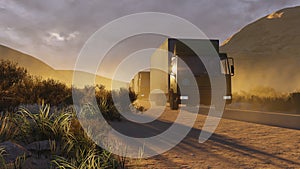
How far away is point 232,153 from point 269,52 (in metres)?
61.4

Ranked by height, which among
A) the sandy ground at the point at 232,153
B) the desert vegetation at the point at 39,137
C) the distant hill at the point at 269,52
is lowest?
the sandy ground at the point at 232,153

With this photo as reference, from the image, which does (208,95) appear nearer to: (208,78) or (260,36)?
(208,78)

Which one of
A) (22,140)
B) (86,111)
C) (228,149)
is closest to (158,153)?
(228,149)

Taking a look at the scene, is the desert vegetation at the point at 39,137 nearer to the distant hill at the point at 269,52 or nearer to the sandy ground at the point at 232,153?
the sandy ground at the point at 232,153

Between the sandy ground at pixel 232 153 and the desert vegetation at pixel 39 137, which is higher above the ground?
the desert vegetation at pixel 39 137

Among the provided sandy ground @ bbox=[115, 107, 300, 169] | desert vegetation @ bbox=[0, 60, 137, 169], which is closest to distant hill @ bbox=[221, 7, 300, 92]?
sandy ground @ bbox=[115, 107, 300, 169]

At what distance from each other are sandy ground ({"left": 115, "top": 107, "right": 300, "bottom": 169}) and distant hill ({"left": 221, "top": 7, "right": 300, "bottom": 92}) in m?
35.2

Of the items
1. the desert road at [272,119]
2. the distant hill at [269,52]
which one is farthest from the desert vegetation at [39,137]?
the distant hill at [269,52]

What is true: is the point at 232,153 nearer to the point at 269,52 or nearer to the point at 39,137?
the point at 39,137

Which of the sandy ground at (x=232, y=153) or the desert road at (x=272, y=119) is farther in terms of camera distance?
the desert road at (x=272, y=119)

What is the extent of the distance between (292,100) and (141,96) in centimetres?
1685

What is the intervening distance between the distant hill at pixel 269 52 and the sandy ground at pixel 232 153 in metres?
35.2

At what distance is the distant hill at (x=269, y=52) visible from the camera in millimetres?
44453

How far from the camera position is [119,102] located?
40.0 ft
